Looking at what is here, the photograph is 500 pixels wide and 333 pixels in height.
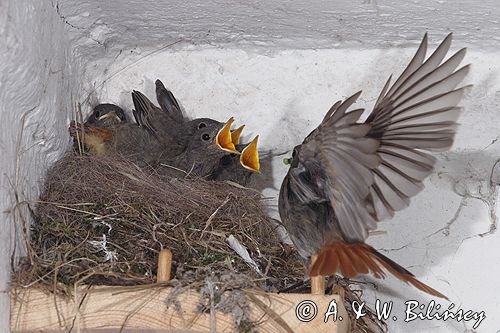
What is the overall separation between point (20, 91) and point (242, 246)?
3.19 ft

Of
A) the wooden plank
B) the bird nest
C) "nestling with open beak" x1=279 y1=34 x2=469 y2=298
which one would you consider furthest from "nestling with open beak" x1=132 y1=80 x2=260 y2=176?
the wooden plank

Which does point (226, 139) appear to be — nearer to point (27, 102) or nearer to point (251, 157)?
point (251, 157)

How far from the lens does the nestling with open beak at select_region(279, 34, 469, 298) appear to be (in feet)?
8.63

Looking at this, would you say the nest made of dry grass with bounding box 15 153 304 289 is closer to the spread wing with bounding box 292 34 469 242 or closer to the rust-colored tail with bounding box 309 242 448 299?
the rust-colored tail with bounding box 309 242 448 299

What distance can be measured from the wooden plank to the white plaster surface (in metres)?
0.46

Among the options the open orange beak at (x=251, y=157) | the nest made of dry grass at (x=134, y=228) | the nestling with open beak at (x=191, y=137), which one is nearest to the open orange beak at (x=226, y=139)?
the nestling with open beak at (x=191, y=137)

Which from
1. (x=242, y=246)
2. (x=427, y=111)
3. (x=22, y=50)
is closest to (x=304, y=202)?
(x=242, y=246)

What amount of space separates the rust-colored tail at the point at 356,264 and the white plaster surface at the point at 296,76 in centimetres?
94

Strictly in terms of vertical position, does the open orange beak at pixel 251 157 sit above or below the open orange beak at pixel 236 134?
below

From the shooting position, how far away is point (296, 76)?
143 inches

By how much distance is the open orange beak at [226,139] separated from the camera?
3.74 meters

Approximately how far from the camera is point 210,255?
3.10 meters

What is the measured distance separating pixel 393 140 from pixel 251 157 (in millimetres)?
978

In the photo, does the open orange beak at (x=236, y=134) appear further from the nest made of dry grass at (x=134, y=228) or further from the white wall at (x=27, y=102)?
the white wall at (x=27, y=102)
